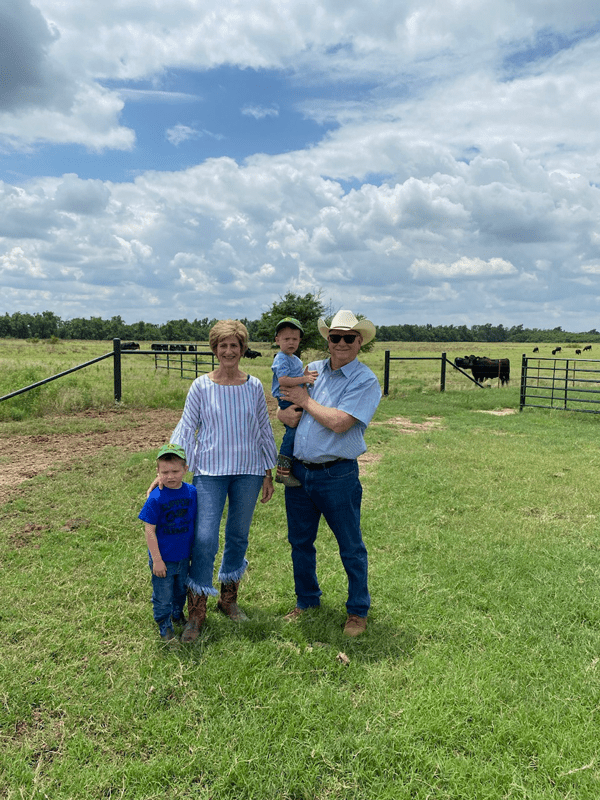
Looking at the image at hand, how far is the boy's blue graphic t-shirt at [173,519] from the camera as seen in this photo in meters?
3.12

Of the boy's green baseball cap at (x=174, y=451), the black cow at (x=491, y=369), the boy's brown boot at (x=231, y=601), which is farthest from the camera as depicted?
the black cow at (x=491, y=369)

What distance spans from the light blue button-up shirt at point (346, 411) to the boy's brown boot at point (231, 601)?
106 cm

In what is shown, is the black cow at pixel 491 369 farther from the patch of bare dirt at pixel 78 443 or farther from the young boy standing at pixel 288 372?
the young boy standing at pixel 288 372

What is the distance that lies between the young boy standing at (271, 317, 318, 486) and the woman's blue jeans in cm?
19

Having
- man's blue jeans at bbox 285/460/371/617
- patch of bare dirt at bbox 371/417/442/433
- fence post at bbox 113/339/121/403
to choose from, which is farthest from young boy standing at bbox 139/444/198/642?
fence post at bbox 113/339/121/403

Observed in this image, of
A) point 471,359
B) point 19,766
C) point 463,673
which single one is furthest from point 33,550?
point 471,359

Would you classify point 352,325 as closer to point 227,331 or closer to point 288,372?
point 288,372

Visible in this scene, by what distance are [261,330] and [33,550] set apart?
4119 centimetres

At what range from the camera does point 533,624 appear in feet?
11.6

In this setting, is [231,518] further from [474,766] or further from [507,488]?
[507,488]

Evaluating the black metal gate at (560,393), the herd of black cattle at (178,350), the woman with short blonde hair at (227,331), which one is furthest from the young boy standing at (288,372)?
the black metal gate at (560,393)

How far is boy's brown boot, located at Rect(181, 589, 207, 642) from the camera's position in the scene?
10.8ft

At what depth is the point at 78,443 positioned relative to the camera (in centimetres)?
884

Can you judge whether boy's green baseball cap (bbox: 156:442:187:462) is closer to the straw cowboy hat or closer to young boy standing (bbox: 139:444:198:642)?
young boy standing (bbox: 139:444:198:642)
